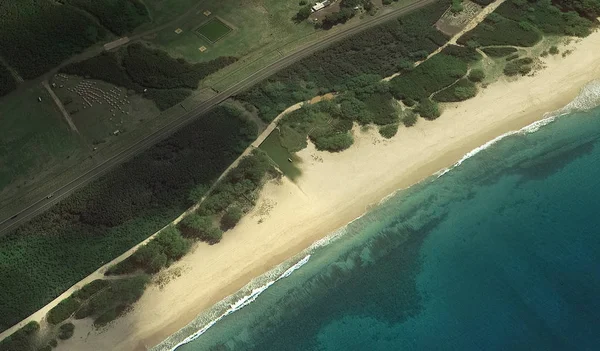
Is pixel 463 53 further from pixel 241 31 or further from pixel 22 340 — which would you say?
pixel 22 340

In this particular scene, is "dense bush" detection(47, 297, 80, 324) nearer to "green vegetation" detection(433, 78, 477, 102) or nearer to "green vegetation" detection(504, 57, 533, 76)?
"green vegetation" detection(433, 78, 477, 102)

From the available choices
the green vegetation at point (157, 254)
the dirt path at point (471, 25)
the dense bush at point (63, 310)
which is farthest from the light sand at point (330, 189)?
the dirt path at point (471, 25)

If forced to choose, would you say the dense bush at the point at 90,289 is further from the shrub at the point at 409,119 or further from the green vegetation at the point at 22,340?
the shrub at the point at 409,119

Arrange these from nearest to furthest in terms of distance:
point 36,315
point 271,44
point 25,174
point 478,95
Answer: point 36,315, point 25,174, point 478,95, point 271,44

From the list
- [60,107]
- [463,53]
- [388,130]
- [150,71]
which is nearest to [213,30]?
[150,71]

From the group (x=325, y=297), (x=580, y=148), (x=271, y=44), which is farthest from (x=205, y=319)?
(x=580, y=148)

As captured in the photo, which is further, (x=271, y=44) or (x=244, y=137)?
(x=271, y=44)

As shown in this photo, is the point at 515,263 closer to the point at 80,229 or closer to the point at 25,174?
the point at 80,229
